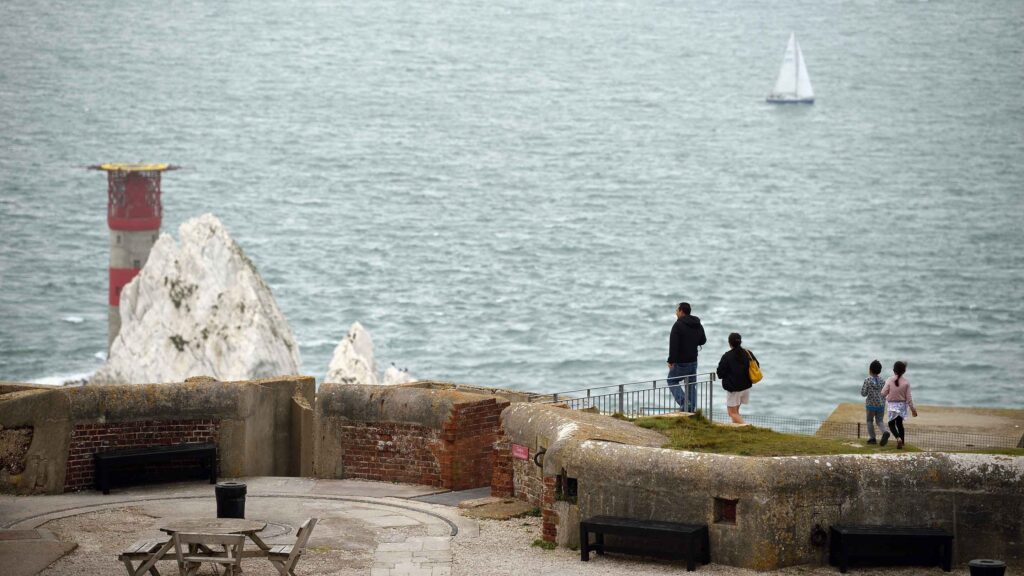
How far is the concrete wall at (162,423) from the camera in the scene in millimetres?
17984

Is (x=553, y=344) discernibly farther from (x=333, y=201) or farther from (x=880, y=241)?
(x=333, y=201)

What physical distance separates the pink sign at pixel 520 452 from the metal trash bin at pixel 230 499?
3106mm

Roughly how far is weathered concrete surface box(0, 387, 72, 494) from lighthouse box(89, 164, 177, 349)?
72.1m

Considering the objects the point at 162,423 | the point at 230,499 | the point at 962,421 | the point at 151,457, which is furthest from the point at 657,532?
the point at 962,421

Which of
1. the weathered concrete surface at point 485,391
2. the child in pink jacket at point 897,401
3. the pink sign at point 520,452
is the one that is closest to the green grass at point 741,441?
the child in pink jacket at point 897,401

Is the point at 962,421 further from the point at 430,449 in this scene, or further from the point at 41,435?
the point at 41,435

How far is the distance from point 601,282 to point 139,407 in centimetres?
10410

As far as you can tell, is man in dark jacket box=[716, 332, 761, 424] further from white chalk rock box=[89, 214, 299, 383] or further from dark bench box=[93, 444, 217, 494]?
white chalk rock box=[89, 214, 299, 383]

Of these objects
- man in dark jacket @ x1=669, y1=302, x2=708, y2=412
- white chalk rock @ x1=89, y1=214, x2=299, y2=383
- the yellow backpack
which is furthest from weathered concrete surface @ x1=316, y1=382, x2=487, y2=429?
white chalk rock @ x1=89, y1=214, x2=299, y2=383

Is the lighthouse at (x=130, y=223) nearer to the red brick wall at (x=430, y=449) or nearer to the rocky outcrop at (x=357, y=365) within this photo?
the rocky outcrop at (x=357, y=365)

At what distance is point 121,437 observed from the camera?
18594mm

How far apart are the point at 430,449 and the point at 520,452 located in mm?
1731

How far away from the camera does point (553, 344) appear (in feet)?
332

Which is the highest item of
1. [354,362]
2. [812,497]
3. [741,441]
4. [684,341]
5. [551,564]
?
[684,341]
